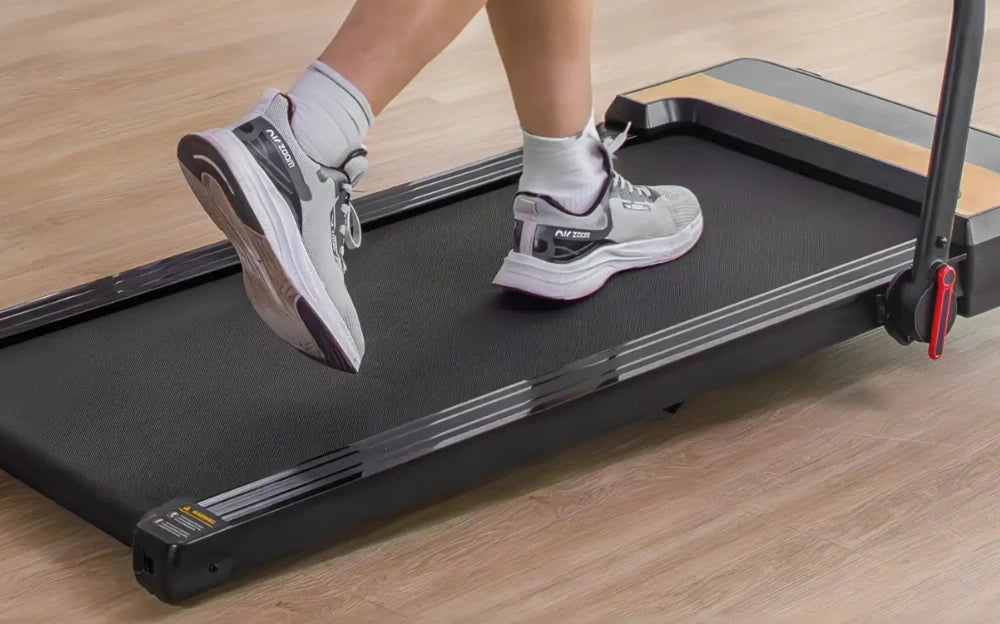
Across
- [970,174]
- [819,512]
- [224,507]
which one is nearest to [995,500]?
[819,512]

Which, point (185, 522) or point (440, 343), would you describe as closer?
point (185, 522)

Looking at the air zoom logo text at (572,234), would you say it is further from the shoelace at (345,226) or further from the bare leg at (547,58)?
the shoelace at (345,226)

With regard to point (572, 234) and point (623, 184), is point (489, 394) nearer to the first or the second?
point (572, 234)

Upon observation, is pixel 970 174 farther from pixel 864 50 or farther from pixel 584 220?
pixel 864 50

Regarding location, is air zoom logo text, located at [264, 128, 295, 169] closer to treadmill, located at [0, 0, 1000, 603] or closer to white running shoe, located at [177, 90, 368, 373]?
white running shoe, located at [177, 90, 368, 373]

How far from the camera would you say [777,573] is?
1.56 m

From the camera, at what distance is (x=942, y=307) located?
5.96 feet

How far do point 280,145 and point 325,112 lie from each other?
0.19 feet

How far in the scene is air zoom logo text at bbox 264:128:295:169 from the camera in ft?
5.00

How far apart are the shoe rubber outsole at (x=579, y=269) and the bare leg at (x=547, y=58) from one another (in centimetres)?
17

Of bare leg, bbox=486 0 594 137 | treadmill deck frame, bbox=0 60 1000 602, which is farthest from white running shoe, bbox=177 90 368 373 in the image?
bare leg, bbox=486 0 594 137

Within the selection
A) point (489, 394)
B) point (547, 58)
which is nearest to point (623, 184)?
point (547, 58)

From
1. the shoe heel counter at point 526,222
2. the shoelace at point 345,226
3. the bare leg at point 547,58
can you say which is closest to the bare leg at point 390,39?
the shoelace at point 345,226

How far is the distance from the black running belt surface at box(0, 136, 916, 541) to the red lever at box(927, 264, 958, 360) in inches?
7.8
